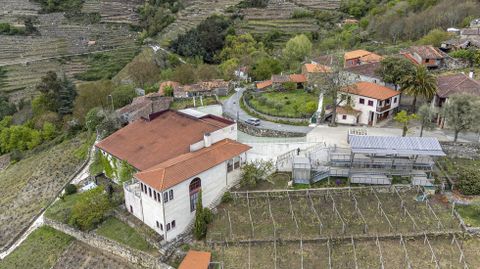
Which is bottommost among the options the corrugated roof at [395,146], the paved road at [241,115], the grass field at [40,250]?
the grass field at [40,250]

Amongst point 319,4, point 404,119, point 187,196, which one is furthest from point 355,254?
point 319,4

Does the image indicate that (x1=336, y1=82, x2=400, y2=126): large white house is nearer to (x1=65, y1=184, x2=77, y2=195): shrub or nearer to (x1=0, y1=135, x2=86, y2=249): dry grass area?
(x1=65, y1=184, x2=77, y2=195): shrub

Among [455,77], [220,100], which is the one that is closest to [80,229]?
[220,100]

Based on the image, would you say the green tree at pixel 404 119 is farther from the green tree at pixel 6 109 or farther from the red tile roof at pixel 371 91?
the green tree at pixel 6 109

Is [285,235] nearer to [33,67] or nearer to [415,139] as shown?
[415,139]

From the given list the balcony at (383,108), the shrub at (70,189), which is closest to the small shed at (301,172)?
the balcony at (383,108)

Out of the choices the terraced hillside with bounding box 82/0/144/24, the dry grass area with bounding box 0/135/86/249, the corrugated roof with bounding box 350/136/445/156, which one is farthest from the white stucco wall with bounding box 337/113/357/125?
the terraced hillside with bounding box 82/0/144/24

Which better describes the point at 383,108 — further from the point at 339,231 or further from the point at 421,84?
the point at 339,231
